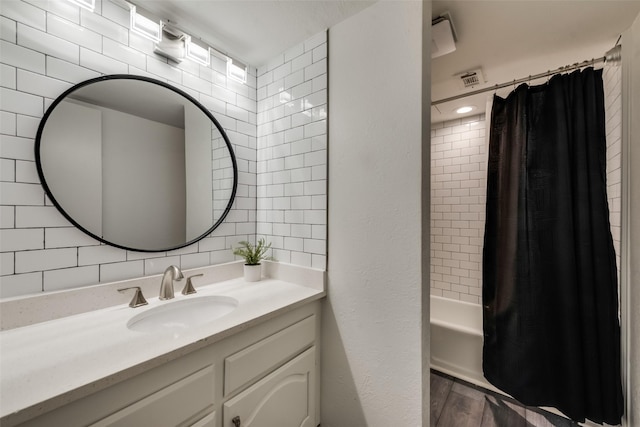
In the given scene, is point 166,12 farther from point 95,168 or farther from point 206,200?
point 206,200

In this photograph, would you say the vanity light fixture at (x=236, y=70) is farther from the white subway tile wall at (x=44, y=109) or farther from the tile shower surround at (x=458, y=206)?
the tile shower surround at (x=458, y=206)

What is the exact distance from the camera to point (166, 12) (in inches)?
48.5

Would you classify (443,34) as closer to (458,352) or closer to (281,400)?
(281,400)

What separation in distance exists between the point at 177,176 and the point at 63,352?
0.86m

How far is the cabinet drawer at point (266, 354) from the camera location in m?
0.94

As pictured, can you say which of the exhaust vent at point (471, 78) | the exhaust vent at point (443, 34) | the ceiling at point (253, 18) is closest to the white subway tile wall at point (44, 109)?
the ceiling at point (253, 18)

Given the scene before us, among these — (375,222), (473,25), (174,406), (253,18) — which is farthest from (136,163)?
(473,25)

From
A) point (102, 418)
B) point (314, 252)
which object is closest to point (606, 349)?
point (314, 252)

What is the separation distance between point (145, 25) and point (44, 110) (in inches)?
22.4

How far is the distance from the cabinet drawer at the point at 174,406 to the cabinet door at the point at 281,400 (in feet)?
0.37

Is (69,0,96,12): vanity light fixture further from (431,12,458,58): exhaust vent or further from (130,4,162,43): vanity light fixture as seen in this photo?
(431,12,458,58): exhaust vent

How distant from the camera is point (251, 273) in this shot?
4.89 ft

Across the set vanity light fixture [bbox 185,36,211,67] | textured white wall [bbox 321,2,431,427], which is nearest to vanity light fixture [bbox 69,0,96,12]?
vanity light fixture [bbox 185,36,211,67]

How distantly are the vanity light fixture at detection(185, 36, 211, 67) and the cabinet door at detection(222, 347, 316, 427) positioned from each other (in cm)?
161
